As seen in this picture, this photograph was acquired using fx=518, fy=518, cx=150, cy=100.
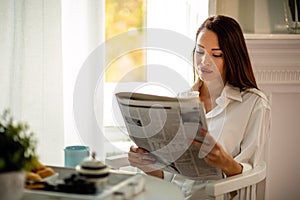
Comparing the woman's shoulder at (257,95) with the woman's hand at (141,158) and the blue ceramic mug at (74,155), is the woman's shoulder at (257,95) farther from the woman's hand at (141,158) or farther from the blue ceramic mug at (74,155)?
the blue ceramic mug at (74,155)

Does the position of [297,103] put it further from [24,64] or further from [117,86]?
[24,64]

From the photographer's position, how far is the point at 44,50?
7.02 ft

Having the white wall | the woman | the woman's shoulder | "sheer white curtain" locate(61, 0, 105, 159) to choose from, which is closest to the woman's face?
the woman

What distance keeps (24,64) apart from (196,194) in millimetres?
919

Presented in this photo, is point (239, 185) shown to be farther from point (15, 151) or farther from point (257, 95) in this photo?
point (15, 151)

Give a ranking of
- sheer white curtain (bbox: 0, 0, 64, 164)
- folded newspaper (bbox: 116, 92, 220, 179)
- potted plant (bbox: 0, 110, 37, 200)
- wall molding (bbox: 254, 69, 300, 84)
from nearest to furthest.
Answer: potted plant (bbox: 0, 110, 37, 200)
folded newspaper (bbox: 116, 92, 220, 179)
sheer white curtain (bbox: 0, 0, 64, 164)
wall molding (bbox: 254, 69, 300, 84)

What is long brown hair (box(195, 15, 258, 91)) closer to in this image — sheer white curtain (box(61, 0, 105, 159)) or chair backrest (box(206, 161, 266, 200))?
chair backrest (box(206, 161, 266, 200))

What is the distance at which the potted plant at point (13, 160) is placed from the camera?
1.01 metres

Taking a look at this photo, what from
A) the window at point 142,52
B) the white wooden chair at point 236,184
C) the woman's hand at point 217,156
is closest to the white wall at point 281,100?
the window at point 142,52

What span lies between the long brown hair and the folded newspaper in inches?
14.9

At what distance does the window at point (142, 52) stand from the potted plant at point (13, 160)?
47.5 inches

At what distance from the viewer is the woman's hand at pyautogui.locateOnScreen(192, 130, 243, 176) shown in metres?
1.54

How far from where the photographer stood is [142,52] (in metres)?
2.34

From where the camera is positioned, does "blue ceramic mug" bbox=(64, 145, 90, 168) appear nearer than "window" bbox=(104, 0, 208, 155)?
Yes
